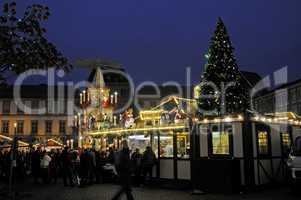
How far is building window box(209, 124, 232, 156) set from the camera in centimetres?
1488

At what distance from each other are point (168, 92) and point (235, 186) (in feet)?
189

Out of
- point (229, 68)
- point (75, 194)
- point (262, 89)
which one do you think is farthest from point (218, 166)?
point (262, 89)

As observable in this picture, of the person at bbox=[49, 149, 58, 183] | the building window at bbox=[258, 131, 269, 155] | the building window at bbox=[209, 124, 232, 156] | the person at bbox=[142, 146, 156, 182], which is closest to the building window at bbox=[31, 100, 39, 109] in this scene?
the person at bbox=[49, 149, 58, 183]

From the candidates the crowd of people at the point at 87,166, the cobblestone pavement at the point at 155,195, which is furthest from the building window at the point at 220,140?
the crowd of people at the point at 87,166

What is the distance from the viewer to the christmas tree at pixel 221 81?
97.8 ft

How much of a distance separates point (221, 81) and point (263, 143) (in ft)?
49.0

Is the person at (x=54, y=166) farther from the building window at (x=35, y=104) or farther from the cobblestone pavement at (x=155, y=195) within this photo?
the building window at (x=35, y=104)

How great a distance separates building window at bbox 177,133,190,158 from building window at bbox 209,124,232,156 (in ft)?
5.71

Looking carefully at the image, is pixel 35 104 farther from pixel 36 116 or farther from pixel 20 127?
pixel 20 127

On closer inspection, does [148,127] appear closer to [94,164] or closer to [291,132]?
[94,164]

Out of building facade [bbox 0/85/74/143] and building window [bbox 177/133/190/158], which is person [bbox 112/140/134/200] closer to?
building window [bbox 177/133/190/158]

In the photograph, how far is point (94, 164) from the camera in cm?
1809

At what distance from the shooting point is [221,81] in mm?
29953

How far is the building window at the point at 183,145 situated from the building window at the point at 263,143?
320 centimetres
